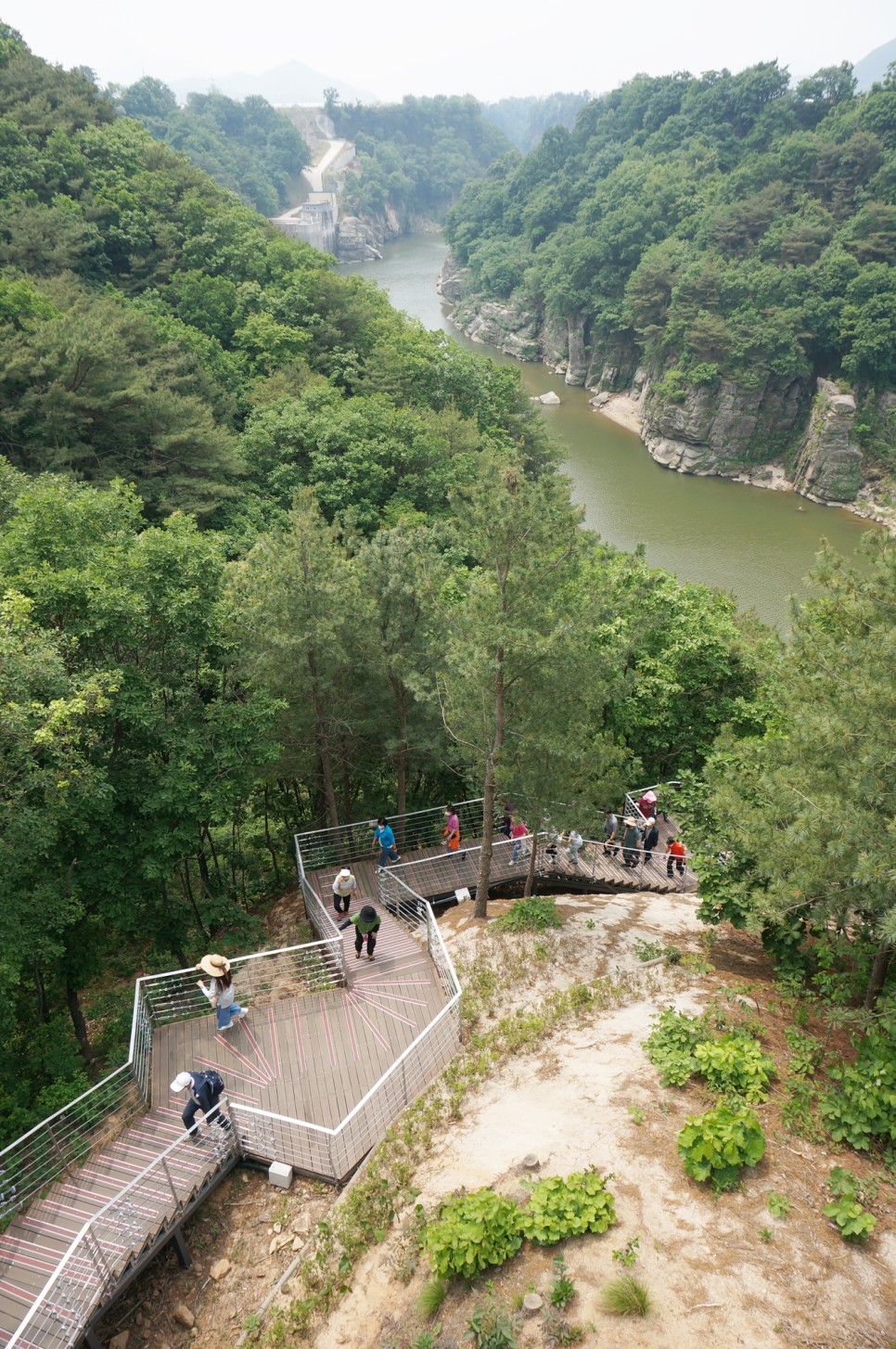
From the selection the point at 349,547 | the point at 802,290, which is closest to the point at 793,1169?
the point at 349,547

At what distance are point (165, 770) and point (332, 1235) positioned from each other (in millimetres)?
6465

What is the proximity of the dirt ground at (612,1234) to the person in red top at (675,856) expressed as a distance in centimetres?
488

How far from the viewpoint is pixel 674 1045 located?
7.59 metres

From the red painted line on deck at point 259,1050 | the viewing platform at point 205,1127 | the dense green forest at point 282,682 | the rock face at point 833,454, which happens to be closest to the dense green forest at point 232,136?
the rock face at point 833,454

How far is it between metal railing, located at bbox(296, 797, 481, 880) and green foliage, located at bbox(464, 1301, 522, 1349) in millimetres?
8804

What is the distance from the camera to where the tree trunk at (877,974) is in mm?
7382

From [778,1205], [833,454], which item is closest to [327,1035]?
[778,1205]

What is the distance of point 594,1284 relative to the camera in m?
5.31

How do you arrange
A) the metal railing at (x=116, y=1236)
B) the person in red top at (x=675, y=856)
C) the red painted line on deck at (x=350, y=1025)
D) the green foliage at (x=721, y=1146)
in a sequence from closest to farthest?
the metal railing at (x=116, y=1236), the green foliage at (x=721, y=1146), the red painted line on deck at (x=350, y=1025), the person in red top at (x=675, y=856)

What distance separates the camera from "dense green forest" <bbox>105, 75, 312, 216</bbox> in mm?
89125

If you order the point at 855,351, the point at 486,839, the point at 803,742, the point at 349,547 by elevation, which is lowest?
the point at 486,839

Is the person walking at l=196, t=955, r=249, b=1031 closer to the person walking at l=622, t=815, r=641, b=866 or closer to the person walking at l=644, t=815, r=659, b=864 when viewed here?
the person walking at l=622, t=815, r=641, b=866

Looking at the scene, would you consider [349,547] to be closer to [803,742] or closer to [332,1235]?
[803,742]

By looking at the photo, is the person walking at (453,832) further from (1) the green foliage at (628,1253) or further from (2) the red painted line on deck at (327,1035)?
(1) the green foliage at (628,1253)
